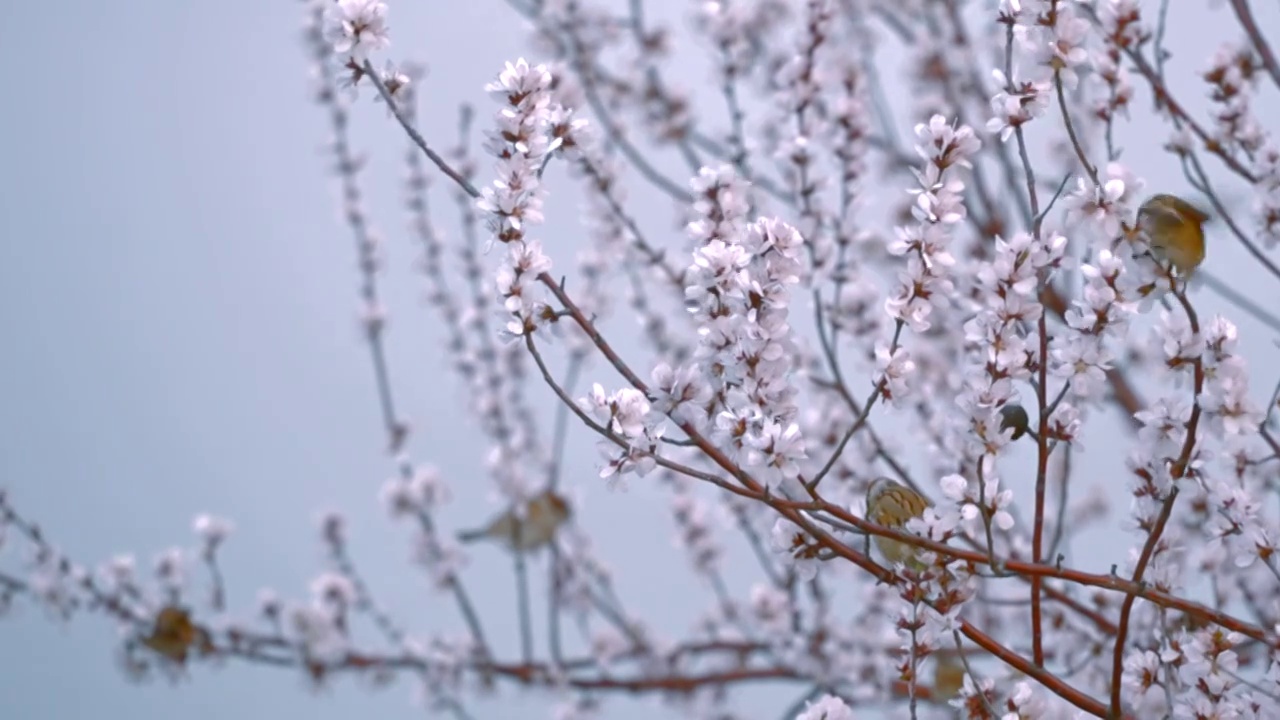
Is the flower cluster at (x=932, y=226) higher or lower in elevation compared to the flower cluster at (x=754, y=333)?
higher

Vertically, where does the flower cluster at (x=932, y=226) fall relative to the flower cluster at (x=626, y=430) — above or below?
above

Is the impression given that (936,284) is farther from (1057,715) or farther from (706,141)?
(706,141)

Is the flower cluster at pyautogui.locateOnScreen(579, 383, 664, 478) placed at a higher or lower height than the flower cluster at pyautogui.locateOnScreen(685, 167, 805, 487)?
lower

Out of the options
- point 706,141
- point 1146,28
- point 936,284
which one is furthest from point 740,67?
point 936,284

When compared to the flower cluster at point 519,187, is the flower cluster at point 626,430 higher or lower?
lower

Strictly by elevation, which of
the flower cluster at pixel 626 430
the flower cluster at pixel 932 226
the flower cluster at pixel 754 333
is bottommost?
the flower cluster at pixel 626 430

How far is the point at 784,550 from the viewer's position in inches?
24.4

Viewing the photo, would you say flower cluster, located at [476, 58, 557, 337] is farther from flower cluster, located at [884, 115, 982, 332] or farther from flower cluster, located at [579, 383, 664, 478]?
flower cluster, located at [884, 115, 982, 332]

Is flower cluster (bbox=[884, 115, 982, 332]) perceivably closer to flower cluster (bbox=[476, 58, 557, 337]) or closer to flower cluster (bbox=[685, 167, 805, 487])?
flower cluster (bbox=[685, 167, 805, 487])

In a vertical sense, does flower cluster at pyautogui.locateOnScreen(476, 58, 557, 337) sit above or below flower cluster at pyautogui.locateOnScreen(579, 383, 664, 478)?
above

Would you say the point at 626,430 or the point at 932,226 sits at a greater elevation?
the point at 932,226

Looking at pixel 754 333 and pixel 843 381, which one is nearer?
pixel 754 333

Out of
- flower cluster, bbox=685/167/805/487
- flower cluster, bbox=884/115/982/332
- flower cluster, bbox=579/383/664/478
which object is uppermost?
flower cluster, bbox=884/115/982/332

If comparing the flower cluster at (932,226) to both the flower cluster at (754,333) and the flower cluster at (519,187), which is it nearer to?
the flower cluster at (754,333)
